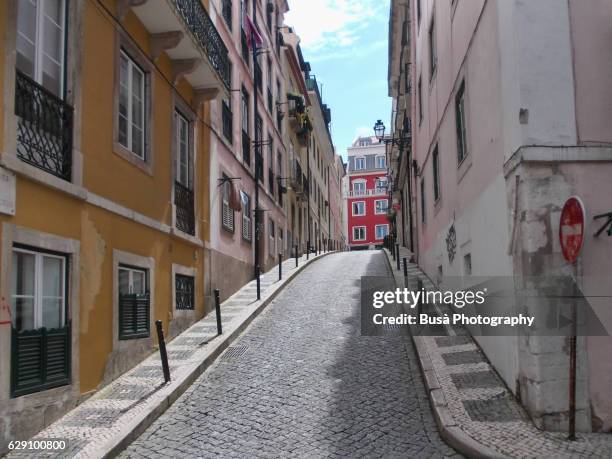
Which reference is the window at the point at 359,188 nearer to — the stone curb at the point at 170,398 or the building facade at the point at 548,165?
the stone curb at the point at 170,398

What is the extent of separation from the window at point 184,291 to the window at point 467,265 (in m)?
4.95

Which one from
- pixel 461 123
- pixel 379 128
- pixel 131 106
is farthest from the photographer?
pixel 379 128

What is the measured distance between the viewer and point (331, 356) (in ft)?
30.8

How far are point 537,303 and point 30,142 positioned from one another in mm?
5546

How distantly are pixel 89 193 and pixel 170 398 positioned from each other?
268 cm

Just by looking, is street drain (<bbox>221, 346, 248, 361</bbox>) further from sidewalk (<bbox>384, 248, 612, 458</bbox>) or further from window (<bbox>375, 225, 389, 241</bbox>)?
window (<bbox>375, 225, 389, 241</bbox>)

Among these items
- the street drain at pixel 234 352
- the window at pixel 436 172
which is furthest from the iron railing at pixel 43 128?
the window at pixel 436 172

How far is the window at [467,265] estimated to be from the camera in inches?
395

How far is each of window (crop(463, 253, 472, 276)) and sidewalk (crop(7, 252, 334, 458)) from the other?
409cm

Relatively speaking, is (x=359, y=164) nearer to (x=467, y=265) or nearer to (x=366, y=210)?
(x=366, y=210)

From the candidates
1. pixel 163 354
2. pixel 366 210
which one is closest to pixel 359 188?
pixel 366 210

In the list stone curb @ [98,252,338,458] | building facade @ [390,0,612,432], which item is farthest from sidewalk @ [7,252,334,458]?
building facade @ [390,0,612,432]

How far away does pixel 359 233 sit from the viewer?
63.6 meters

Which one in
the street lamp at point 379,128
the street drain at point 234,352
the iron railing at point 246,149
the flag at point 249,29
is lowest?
the street drain at point 234,352
